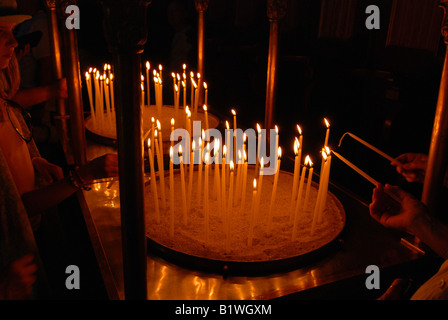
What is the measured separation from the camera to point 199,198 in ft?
5.57

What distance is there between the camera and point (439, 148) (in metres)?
1.43

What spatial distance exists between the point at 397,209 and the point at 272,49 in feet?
3.77

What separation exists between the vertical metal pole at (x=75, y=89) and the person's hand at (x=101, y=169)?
57cm

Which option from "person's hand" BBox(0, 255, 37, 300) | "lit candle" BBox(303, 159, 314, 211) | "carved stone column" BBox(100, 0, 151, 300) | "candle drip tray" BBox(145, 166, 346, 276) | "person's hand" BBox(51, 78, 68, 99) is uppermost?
"carved stone column" BBox(100, 0, 151, 300)

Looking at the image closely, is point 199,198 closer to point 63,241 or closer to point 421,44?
point 63,241

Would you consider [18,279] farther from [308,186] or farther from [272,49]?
[272,49]

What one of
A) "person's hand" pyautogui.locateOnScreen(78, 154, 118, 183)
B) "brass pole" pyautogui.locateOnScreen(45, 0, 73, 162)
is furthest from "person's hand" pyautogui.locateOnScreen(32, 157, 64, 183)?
"person's hand" pyautogui.locateOnScreen(78, 154, 118, 183)

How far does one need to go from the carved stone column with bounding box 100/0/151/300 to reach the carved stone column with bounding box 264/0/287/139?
142 cm

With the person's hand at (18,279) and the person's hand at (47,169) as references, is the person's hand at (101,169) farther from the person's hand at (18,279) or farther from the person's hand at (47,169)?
the person's hand at (47,169)

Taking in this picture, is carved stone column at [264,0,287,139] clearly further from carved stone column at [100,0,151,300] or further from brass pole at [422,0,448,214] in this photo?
carved stone column at [100,0,151,300]

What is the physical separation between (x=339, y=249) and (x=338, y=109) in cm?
357

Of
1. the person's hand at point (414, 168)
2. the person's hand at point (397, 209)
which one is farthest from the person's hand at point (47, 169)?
the person's hand at point (414, 168)

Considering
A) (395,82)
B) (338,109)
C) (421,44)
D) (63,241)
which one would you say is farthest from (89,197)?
(338,109)

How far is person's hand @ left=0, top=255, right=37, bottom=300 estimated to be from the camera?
4.07ft
